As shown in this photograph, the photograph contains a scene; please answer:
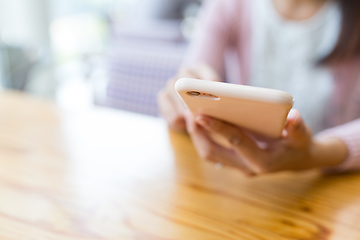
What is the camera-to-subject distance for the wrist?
1.33ft

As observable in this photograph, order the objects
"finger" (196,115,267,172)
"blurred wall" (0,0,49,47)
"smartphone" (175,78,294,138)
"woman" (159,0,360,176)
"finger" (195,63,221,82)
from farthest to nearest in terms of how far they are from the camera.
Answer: "blurred wall" (0,0,49,47), "woman" (159,0,360,176), "finger" (195,63,221,82), "finger" (196,115,267,172), "smartphone" (175,78,294,138)

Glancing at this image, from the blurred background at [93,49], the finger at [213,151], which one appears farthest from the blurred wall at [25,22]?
the finger at [213,151]

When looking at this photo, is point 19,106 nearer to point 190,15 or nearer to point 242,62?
point 242,62

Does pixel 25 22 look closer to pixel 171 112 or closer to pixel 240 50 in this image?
pixel 240 50

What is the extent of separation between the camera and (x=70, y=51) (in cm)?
307

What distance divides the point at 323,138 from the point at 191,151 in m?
0.21

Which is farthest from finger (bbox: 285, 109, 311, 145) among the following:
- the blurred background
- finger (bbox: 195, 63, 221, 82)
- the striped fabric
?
the striped fabric

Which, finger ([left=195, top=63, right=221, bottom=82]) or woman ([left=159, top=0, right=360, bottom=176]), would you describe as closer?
finger ([left=195, top=63, right=221, bottom=82])

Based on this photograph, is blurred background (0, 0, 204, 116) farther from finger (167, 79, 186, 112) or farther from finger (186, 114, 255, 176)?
finger (186, 114, 255, 176)

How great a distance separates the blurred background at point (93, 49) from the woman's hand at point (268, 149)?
37 cm

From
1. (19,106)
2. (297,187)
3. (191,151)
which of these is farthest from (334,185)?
(19,106)

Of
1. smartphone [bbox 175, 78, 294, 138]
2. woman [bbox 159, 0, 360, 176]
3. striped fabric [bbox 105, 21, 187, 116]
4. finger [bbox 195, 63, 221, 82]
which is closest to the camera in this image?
smartphone [bbox 175, 78, 294, 138]

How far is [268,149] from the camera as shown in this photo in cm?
39

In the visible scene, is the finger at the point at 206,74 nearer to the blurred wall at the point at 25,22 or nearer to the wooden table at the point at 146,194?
the wooden table at the point at 146,194
